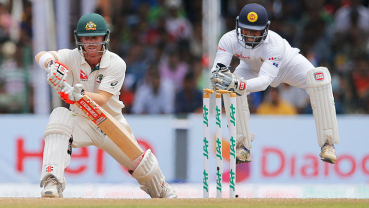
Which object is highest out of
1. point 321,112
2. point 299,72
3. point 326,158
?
point 299,72

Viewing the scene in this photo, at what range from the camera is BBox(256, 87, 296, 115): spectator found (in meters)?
8.01

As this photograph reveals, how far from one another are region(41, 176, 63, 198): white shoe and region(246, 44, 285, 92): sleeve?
167 cm

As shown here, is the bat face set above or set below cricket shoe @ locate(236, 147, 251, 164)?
above

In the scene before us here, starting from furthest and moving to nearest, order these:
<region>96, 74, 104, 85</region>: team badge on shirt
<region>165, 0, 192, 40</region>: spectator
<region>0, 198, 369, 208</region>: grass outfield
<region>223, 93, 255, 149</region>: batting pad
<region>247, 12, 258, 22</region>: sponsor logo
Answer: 1. <region>165, 0, 192, 40</region>: spectator
2. <region>223, 93, 255, 149</region>: batting pad
3. <region>247, 12, 258, 22</region>: sponsor logo
4. <region>96, 74, 104, 85</region>: team badge on shirt
5. <region>0, 198, 369, 208</region>: grass outfield

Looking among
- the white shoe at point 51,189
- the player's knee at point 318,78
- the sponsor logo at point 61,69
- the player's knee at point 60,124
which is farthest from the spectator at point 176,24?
the white shoe at point 51,189

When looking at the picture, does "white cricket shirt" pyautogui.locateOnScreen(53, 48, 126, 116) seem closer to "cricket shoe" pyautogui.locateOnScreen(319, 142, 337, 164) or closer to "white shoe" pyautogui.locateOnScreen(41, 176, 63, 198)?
"white shoe" pyautogui.locateOnScreen(41, 176, 63, 198)

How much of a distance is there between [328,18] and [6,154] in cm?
500

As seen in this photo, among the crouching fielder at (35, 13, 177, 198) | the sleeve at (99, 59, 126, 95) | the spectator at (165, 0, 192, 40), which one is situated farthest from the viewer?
the spectator at (165, 0, 192, 40)

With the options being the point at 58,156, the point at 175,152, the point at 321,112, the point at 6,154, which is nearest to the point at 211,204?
the point at 58,156

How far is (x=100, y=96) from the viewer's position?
15.7ft

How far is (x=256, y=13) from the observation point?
199 inches

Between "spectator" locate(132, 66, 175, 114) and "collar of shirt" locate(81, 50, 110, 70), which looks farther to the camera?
"spectator" locate(132, 66, 175, 114)

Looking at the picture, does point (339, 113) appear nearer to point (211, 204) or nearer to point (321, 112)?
point (321, 112)

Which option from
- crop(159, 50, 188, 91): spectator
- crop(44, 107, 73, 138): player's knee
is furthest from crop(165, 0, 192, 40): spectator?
crop(44, 107, 73, 138): player's knee
